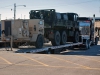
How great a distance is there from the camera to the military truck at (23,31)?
52.3ft

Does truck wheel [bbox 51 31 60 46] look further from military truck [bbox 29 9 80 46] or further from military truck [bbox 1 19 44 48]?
military truck [bbox 1 19 44 48]

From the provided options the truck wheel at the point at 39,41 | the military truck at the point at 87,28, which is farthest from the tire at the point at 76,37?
the truck wheel at the point at 39,41

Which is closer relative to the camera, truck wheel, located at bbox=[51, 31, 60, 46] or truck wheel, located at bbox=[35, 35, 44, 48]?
truck wheel, located at bbox=[35, 35, 44, 48]

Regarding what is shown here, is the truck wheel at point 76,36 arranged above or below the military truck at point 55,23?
below

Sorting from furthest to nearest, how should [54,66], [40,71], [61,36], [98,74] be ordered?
[61,36]
[54,66]
[40,71]
[98,74]

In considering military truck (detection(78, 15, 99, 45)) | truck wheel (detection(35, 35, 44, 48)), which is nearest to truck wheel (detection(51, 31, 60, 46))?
truck wheel (detection(35, 35, 44, 48))

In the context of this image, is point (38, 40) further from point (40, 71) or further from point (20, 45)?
point (40, 71)

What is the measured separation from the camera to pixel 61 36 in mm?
20406

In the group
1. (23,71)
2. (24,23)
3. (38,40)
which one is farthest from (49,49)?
(23,71)

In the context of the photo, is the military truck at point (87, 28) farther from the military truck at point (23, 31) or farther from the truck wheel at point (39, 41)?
the military truck at point (23, 31)

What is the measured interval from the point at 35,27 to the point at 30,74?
26.8 ft

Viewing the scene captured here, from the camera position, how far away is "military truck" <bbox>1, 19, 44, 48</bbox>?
15952 mm

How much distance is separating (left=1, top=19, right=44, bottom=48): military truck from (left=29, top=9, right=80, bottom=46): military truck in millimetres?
1863

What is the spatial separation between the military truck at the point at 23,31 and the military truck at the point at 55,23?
73.4 inches
